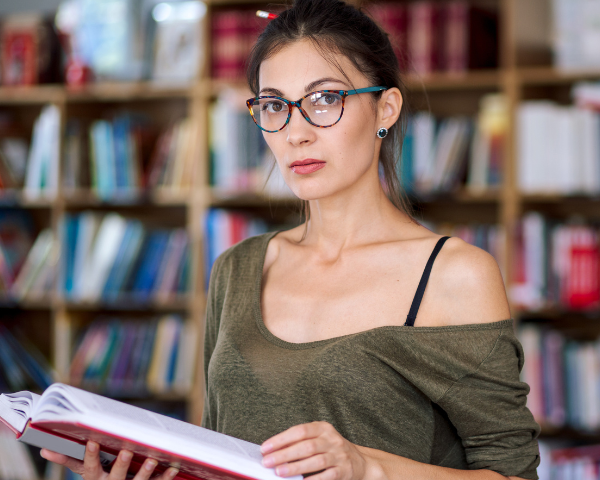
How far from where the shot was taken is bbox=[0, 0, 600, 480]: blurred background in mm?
2441

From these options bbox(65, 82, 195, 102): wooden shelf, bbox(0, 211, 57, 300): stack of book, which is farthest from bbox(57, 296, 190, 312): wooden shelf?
bbox(65, 82, 195, 102): wooden shelf

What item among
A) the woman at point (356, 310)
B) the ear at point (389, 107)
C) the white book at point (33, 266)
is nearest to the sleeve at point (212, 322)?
the woman at point (356, 310)

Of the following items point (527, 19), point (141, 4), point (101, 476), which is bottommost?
point (101, 476)

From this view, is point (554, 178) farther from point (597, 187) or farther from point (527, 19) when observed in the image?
point (527, 19)

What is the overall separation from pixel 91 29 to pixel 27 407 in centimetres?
258

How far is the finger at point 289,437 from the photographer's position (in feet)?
2.57

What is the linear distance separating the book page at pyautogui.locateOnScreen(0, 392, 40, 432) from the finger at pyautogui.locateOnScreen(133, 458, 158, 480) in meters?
0.17

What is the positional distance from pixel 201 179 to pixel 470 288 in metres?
1.97

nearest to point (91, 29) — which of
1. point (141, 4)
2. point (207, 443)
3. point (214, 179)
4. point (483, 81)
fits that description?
point (141, 4)

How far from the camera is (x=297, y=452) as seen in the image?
2.57 feet

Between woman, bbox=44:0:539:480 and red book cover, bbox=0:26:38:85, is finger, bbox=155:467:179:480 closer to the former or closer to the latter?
woman, bbox=44:0:539:480

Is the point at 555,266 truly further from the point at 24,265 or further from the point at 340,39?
the point at 24,265

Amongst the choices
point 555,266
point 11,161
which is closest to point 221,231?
point 11,161

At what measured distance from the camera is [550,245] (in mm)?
2449
